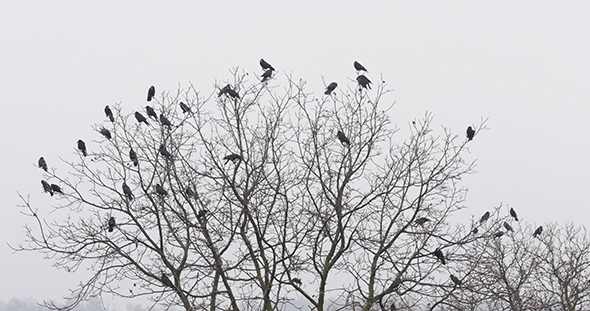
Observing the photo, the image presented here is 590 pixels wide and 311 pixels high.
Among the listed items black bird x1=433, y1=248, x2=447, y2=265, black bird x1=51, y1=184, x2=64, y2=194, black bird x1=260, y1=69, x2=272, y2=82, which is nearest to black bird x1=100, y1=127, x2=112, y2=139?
black bird x1=51, y1=184, x2=64, y2=194

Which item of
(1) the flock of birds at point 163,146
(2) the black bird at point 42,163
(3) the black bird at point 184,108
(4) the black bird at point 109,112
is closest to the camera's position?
(1) the flock of birds at point 163,146

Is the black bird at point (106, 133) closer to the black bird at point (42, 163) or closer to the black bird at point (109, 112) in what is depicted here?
the black bird at point (109, 112)

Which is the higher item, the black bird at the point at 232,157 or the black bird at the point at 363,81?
the black bird at the point at 363,81

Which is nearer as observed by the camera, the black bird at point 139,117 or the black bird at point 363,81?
the black bird at point 363,81

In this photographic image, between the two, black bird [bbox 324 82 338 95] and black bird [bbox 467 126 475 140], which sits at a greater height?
black bird [bbox 324 82 338 95]

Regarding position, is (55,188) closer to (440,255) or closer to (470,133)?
(440,255)

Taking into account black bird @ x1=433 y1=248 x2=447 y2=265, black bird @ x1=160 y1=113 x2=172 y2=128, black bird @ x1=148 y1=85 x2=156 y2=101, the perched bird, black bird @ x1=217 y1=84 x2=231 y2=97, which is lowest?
black bird @ x1=433 y1=248 x2=447 y2=265

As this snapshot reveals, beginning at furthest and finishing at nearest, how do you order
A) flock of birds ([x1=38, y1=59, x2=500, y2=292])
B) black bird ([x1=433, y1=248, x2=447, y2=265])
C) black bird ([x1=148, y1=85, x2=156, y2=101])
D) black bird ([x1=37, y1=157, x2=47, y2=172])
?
black bird ([x1=148, y1=85, x2=156, y2=101]) → black bird ([x1=37, y1=157, x2=47, y2=172]) → flock of birds ([x1=38, y1=59, x2=500, y2=292]) → black bird ([x1=433, y1=248, x2=447, y2=265])

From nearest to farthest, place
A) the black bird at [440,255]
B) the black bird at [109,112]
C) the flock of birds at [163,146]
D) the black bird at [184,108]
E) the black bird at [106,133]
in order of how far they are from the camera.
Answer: the black bird at [440,255]
the flock of birds at [163,146]
the black bird at [184,108]
the black bird at [106,133]
the black bird at [109,112]

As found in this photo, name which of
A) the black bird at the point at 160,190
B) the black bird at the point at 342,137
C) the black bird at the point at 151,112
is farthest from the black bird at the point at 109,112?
the black bird at the point at 342,137

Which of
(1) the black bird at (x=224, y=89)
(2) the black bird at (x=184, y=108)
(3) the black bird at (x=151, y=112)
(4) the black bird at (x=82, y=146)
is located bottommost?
(4) the black bird at (x=82, y=146)

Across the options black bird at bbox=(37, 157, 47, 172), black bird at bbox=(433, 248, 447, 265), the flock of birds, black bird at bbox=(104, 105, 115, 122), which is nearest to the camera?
black bird at bbox=(433, 248, 447, 265)

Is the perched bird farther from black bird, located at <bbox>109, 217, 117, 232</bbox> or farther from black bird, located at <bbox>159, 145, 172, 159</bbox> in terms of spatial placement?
black bird, located at <bbox>109, 217, 117, 232</bbox>

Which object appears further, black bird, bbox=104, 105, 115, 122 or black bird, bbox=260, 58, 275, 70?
black bird, bbox=104, 105, 115, 122
